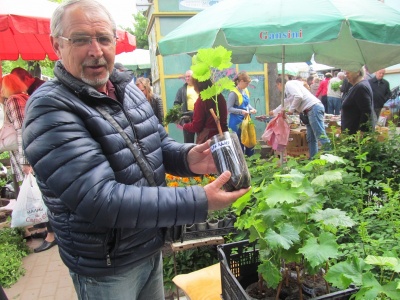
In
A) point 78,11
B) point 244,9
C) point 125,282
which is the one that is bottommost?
point 125,282

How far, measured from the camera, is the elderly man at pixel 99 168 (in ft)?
3.71

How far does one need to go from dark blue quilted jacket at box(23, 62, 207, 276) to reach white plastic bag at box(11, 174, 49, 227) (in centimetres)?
270

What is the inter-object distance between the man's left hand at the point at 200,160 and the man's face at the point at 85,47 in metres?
0.53

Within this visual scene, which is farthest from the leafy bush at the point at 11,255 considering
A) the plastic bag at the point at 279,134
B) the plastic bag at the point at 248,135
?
the plastic bag at the point at 248,135

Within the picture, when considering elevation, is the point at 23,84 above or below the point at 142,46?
below

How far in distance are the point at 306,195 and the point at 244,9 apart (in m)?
2.28

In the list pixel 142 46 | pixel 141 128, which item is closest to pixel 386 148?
pixel 141 128

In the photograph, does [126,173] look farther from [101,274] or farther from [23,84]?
[23,84]

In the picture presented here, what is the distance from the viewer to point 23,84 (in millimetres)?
4355

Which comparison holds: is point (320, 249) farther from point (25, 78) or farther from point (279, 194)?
point (25, 78)

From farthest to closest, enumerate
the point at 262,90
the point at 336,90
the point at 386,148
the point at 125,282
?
1. the point at 336,90
2. the point at 262,90
3. the point at 386,148
4. the point at 125,282

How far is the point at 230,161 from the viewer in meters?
1.25

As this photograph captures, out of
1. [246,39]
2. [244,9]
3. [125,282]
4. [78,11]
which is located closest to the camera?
[78,11]

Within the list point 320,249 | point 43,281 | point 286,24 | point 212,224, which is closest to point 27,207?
point 43,281
